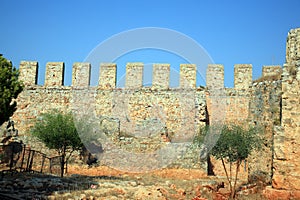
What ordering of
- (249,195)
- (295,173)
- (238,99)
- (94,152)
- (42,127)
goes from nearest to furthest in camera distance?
(295,173), (249,195), (42,127), (94,152), (238,99)

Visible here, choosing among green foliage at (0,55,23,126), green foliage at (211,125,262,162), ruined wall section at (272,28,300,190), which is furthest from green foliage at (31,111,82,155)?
ruined wall section at (272,28,300,190)

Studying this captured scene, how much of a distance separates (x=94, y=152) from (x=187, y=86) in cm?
619

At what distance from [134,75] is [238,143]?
33.3 ft

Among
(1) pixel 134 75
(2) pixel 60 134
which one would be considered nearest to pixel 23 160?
(2) pixel 60 134

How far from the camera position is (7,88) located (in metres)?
10.2

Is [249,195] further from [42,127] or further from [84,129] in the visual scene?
[42,127]

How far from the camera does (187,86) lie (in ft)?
70.6

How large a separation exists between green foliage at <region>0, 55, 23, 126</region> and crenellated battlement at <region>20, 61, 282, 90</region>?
1090cm

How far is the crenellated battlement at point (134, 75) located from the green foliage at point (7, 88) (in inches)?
429

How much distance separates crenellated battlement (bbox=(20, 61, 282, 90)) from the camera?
21.0 m

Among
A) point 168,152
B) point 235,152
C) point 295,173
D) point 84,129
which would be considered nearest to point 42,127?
point 84,129

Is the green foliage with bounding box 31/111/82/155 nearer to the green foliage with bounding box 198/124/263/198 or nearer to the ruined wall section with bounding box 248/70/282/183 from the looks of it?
the green foliage with bounding box 198/124/263/198

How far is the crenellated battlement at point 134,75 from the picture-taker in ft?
68.8

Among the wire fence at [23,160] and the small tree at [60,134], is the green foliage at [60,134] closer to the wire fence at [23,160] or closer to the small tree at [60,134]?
the small tree at [60,134]
